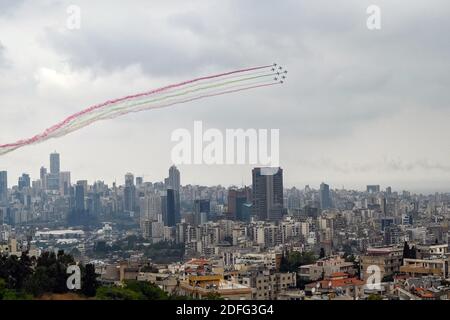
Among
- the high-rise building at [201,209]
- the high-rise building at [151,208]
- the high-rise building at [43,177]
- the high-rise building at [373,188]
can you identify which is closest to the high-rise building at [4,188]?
the high-rise building at [43,177]

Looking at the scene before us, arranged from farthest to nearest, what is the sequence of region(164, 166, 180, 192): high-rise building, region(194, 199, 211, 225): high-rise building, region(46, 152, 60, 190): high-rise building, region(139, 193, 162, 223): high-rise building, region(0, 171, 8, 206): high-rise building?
1. region(46, 152, 60, 190): high-rise building
2. region(0, 171, 8, 206): high-rise building
3. region(194, 199, 211, 225): high-rise building
4. region(139, 193, 162, 223): high-rise building
5. region(164, 166, 180, 192): high-rise building

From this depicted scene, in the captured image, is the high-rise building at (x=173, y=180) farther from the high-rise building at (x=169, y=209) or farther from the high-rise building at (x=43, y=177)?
the high-rise building at (x=43, y=177)

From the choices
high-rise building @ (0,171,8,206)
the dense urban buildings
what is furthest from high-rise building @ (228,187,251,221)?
high-rise building @ (0,171,8,206)

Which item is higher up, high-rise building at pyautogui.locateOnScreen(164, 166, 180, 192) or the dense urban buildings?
high-rise building at pyautogui.locateOnScreen(164, 166, 180, 192)

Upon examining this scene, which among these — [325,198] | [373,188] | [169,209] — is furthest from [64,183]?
[373,188]

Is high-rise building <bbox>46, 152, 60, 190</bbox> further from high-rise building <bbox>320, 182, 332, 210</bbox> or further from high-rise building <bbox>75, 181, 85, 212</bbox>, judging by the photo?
high-rise building <bbox>320, 182, 332, 210</bbox>
